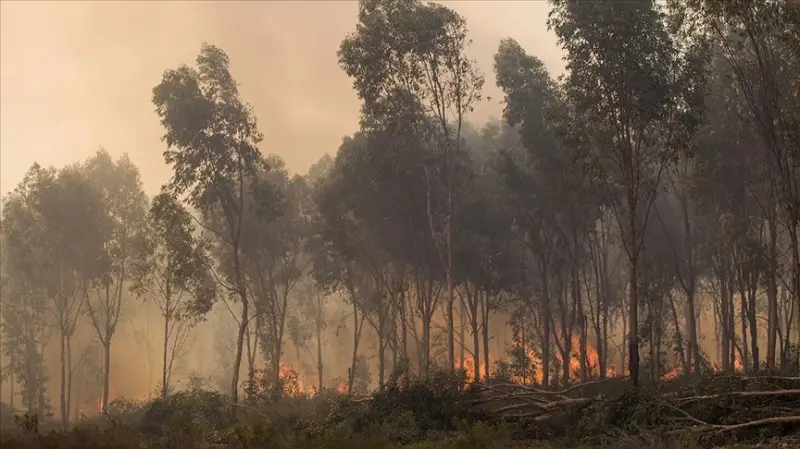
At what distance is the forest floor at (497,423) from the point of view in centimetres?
1085

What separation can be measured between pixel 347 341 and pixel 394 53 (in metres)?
49.7

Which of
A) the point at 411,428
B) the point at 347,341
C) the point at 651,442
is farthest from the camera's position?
the point at 347,341

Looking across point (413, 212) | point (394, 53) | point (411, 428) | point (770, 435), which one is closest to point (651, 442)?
point (770, 435)

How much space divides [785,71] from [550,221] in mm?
12133

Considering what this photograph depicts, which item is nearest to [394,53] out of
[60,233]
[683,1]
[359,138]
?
A: [359,138]

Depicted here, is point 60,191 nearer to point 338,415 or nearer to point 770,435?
point 338,415

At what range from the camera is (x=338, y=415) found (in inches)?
702

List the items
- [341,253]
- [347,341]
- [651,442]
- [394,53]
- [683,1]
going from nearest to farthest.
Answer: [651,442]
[683,1]
[394,53]
[341,253]
[347,341]

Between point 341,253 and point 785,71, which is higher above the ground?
point 785,71

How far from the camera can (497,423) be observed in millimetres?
15156

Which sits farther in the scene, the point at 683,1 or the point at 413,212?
the point at 413,212

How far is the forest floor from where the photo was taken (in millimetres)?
10852

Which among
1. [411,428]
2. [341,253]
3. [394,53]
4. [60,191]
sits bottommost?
[411,428]

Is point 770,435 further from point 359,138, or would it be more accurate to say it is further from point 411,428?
point 359,138
